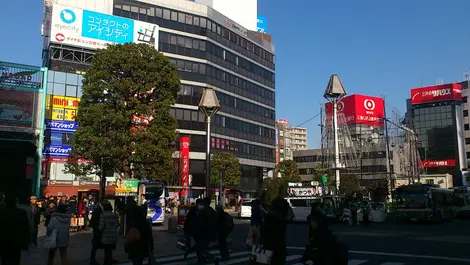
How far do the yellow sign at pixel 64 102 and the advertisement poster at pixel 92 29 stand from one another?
6.21 m

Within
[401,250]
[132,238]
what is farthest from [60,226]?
[401,250]

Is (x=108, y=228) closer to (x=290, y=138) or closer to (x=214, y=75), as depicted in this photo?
(x=214, y=75)

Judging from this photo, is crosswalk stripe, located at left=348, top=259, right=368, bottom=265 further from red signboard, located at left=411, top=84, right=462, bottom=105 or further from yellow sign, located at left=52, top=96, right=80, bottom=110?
red signboard, located at left=411, top=84, right=462, bottom=105

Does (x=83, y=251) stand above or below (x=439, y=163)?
below

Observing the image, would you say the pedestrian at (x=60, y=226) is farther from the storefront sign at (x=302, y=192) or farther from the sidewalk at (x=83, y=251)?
the storefront sign at (x=302, y=192)

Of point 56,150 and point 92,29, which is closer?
point 56,150

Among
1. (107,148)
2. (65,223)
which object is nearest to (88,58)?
(107,148)

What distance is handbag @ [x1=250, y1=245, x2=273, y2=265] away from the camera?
6.55 metres

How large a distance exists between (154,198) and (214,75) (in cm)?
3455

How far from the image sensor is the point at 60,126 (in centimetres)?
4647

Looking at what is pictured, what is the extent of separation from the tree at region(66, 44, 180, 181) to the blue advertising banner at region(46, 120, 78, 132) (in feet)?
61.0

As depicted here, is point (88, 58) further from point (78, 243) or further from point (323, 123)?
point (78, 243)

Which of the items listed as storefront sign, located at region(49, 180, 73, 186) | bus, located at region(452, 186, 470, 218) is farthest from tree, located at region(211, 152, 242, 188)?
bus, located at region(452, 186, 470, 218)

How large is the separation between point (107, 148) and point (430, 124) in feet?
290
